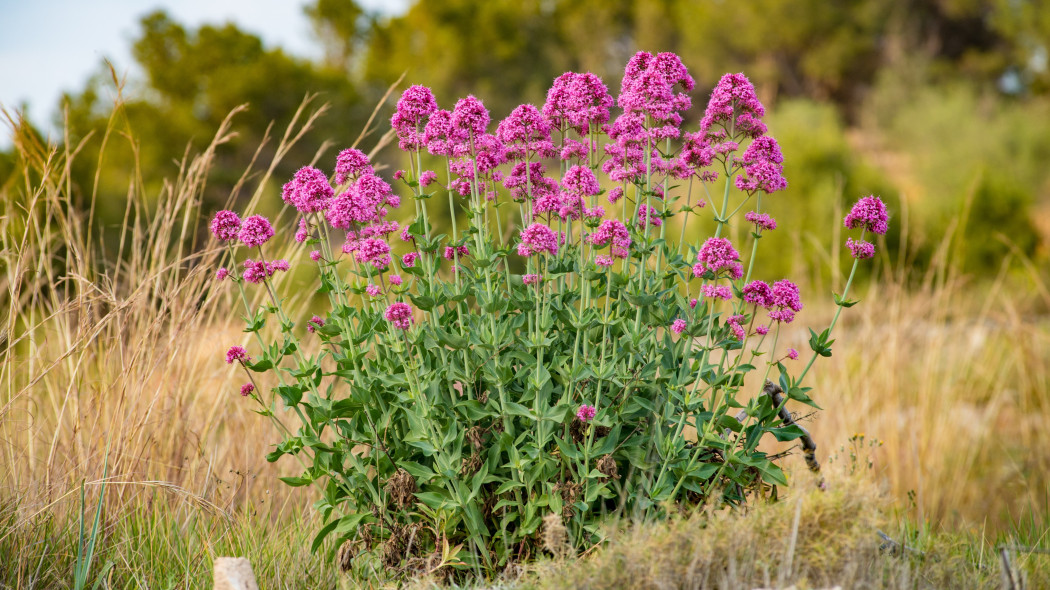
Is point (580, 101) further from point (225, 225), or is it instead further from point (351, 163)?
point (225, 225)

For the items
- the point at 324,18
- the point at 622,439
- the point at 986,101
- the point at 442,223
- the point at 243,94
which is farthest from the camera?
the point at 324,18

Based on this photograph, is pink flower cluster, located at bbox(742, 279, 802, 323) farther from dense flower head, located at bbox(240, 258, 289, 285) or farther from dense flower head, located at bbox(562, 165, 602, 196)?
dense flower head, located at bbox(240, 258, 289, 285)

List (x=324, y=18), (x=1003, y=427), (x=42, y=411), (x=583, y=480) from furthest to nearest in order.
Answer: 1. (x=324, y=18)
2. (x=1003, y=427)
3. (x=42, y=411)
4. (x=583, y=480)

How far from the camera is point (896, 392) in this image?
4.79 m

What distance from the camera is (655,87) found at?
2.27m

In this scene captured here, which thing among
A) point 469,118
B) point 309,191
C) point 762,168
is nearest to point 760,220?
point 762,168

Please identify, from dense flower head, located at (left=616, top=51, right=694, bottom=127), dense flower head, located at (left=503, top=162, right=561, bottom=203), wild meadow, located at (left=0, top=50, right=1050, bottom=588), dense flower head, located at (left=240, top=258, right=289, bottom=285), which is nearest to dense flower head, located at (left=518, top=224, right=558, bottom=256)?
wild meadow, located at (left=0, top=50, right=1050, bottom=588)

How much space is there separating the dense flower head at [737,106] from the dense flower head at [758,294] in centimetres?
48

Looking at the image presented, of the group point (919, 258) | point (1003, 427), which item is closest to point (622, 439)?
point (1003, 427)

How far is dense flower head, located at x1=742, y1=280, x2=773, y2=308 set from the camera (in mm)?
2221

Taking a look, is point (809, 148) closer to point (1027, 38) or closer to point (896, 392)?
point (896, 392)

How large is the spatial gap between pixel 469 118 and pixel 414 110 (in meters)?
0.16

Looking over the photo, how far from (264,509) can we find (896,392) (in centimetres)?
361

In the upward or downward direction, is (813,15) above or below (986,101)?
above
